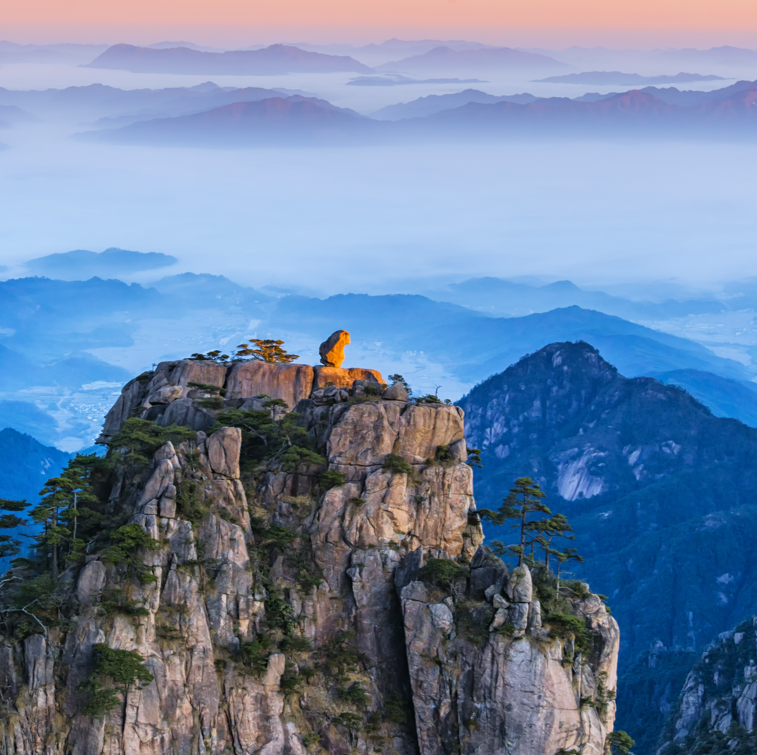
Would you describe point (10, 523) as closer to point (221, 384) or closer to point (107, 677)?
point (107, 677)

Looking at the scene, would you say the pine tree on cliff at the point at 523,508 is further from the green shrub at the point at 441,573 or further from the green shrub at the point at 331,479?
the green shrub at the point at 331,479

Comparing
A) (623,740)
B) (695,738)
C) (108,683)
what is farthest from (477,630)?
(695,738)

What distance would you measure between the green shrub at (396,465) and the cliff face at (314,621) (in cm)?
11

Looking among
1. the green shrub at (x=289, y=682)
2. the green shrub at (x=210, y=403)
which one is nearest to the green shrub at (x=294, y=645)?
the green shrub at (x=289, y=682)

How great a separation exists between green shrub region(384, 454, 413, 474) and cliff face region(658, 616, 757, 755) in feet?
181

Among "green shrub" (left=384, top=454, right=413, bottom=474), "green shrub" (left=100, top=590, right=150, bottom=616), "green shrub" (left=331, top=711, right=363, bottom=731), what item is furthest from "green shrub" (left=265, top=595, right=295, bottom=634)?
"green shrub" (left=384, top=454, right=413, bottom=474)

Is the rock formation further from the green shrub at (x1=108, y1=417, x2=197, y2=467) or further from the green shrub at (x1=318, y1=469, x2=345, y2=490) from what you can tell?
the green shrub at (x1=108, y1=417, x2=197, y2=467)

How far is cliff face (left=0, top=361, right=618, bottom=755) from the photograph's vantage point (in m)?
67.3

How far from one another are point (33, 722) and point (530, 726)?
85.4ft

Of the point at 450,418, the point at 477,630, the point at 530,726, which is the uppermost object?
the point at 450,418

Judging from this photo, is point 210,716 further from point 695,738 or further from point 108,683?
point 695,738

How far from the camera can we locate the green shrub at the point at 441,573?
71.2 m

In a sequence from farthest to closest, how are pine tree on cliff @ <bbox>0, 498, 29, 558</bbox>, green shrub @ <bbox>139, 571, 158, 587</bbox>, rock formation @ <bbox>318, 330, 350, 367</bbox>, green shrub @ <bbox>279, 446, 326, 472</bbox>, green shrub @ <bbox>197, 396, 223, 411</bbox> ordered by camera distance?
rock formation @ <bbox>318, 330, 350, 367</bbox> < green shrub @ <bbox>197, 396, 223, 411</bbox> < green shrub @ <bbox>279, 446, 326, 472</bbox> < pine tree on cliff @ <bbox>0, 498, 29, 558</bbox> < green shrub @ <bbox>139, 571, 158, 587</bbox>

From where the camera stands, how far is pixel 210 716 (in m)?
69.1
